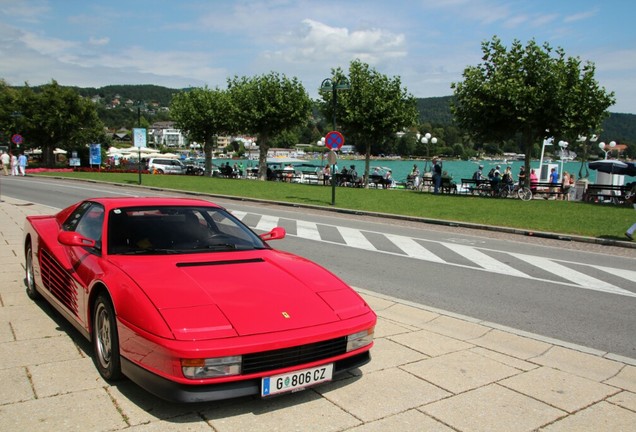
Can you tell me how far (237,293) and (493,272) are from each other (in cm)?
658

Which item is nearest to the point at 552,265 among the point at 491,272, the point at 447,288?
the point at 491,272

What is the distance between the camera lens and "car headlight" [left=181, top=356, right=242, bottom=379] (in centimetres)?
314

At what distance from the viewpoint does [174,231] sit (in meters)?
4.77

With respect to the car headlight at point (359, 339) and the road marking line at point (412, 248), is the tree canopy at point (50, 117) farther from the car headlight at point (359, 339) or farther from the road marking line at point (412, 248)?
the car headlight at point (359, 339)

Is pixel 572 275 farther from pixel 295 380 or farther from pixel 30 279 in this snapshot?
pixel 30 279

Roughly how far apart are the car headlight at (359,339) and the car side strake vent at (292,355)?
50mm

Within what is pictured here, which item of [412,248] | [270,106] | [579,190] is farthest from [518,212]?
[270,106]

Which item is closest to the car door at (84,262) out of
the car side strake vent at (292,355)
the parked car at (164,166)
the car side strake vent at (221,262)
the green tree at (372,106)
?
the car side strake vent at (221,262)

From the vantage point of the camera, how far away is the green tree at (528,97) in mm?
25438

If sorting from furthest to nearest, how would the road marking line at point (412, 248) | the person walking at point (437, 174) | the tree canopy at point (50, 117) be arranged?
the tree canopy at point (50, 117) < the person walking at point (437, 174) < the road marking line at point (412, 248)

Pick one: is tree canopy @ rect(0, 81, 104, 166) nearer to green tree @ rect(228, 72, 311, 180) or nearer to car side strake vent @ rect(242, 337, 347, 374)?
green tree @ rect(228, 72, 311, 180)

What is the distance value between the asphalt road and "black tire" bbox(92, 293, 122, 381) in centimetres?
425

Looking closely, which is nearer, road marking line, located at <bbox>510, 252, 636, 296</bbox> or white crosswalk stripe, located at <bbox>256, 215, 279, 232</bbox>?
road marking line, located at <bbox>510, 252, 636, 296</bbox>

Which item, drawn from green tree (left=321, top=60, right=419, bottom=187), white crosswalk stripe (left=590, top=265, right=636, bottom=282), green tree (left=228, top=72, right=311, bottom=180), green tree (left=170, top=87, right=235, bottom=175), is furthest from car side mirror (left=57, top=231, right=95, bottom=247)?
green tree (left=170, top=87, right=235, bottom=175)
